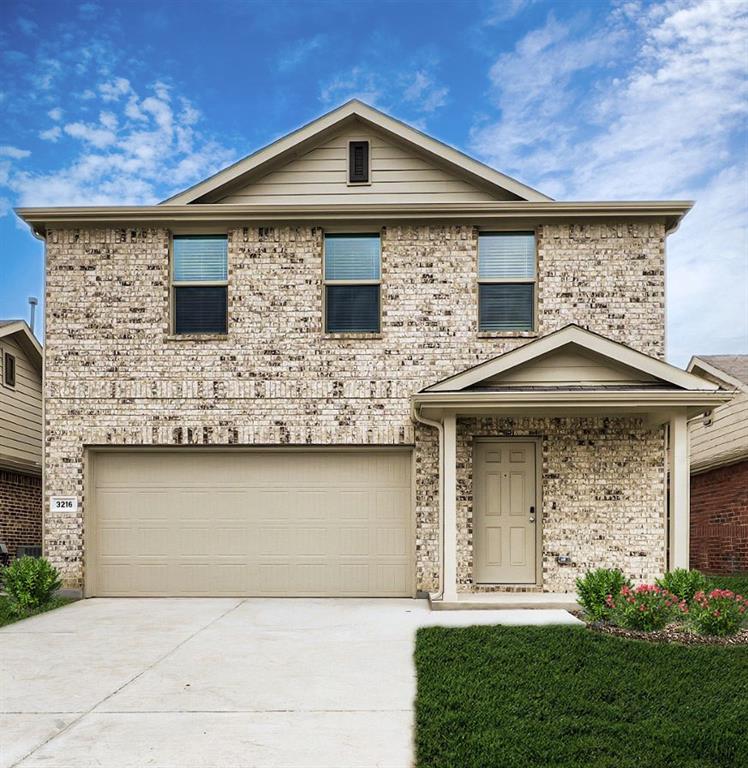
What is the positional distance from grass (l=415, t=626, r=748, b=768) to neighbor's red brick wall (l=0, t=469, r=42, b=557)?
33.3 ft

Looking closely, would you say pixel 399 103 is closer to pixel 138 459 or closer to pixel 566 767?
pixel 138 459

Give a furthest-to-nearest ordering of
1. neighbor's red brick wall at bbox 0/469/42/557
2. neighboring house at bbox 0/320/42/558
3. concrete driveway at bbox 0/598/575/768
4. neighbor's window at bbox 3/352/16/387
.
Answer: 1. neighbor's window at bbox 3/352/16/387
2. neighboring house at bbox 0/320/42/558
3. neighbor's red brick wall at bbox 0/469/42/557
4. concrete driveway at bbox 0/598/575/768

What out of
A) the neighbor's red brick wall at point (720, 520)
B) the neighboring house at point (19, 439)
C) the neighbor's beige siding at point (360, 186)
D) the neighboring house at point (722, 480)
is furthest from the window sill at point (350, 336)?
the neighbor's red brick wall at point (720, 520)

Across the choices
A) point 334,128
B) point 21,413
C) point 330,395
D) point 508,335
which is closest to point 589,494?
point 508,335

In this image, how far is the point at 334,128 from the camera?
Answer: 466 inches

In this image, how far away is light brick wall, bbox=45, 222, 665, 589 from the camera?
11.1 meters

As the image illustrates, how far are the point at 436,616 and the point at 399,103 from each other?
2666cm

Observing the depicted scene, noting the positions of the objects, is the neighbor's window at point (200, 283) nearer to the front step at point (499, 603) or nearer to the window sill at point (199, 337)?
the window sill at point (199, 337)

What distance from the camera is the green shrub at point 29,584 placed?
1014 centimetres

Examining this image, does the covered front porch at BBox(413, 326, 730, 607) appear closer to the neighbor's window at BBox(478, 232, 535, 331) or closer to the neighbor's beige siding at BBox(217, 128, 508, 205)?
the neighbor's window at BBox(478, 232, 535, 331)

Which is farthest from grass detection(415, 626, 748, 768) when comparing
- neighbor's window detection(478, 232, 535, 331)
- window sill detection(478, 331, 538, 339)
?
neighbor's window detection(478, 232, 535, 331)

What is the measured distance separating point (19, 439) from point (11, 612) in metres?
7.01

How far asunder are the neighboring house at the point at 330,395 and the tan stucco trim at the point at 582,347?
1.06 m

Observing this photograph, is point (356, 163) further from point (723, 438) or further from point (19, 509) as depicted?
point (19, 509)
